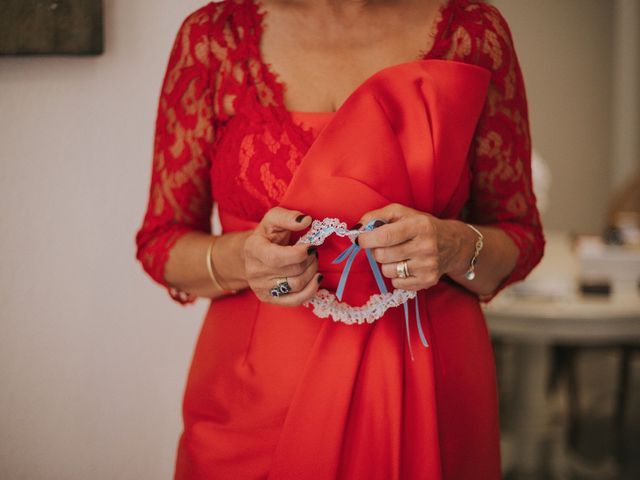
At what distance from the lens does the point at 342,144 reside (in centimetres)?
122

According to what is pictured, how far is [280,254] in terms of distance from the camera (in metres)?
1.08

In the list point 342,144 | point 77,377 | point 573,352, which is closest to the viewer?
point 342,144

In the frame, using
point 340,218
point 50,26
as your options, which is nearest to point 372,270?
point 340,218

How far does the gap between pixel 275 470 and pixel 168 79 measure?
778 mm

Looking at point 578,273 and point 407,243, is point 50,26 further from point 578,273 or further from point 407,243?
point 578,273

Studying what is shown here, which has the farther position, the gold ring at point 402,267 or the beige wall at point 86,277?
the beige wall at point 86,277

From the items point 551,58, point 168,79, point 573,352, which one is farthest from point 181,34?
point 551,58

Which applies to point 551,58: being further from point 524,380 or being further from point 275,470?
point 275,470

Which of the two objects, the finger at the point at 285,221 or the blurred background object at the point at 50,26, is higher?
the blurred background object at the point at 50,26

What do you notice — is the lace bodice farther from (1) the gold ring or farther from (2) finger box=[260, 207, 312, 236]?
(1) the gold ring

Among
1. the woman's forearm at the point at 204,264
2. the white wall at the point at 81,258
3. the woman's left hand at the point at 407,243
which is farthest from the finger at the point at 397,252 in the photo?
the white wall at the point at 81,258

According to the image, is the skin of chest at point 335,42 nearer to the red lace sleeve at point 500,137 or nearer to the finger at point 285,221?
the red lace sleeve at point 500,137

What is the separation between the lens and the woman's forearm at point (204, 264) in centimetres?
127

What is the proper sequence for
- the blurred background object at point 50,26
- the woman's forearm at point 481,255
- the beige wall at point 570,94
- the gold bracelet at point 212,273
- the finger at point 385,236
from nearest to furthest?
the finger at point 385,236 → the woman's forearm at point 481,255 → the gold bracelet at point 212,273 → the blurred background object at point 50,26 → the beige wall at point 570,94
